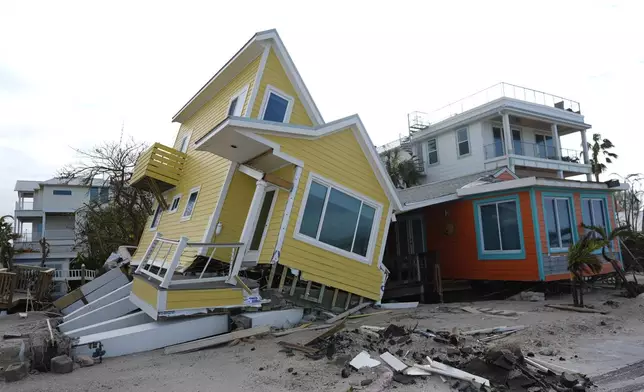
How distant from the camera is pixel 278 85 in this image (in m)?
11.3

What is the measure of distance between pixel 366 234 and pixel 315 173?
2.41m

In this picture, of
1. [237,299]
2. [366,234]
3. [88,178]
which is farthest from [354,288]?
[88,178]

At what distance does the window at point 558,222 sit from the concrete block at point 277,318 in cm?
836

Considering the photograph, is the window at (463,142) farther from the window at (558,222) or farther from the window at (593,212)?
the window at (558,222)

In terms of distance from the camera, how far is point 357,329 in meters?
7.69

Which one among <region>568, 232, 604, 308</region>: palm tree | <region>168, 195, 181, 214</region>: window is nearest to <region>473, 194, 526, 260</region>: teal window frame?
<region>568, 232, 604, 308</region>: palm tree

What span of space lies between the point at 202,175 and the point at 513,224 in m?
9.87

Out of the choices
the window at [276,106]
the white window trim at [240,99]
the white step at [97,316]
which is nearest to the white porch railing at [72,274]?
the white step at [97,316]

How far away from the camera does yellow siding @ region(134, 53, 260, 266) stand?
1071 cm

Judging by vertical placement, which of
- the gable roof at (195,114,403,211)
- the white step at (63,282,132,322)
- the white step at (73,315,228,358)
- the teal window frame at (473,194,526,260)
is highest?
the gable roof at (195,114,403,211)

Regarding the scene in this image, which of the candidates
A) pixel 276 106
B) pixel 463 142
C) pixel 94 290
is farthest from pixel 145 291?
pixel 463 142

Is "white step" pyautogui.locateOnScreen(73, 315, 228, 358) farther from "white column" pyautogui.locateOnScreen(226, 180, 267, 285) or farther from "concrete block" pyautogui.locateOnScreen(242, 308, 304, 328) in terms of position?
"white column" pyautogui.locateOnScreen(226, 180, 267, 285)

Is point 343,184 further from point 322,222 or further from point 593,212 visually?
point 593,212

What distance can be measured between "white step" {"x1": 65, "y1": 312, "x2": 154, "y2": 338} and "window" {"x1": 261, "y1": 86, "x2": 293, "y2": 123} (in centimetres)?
566
